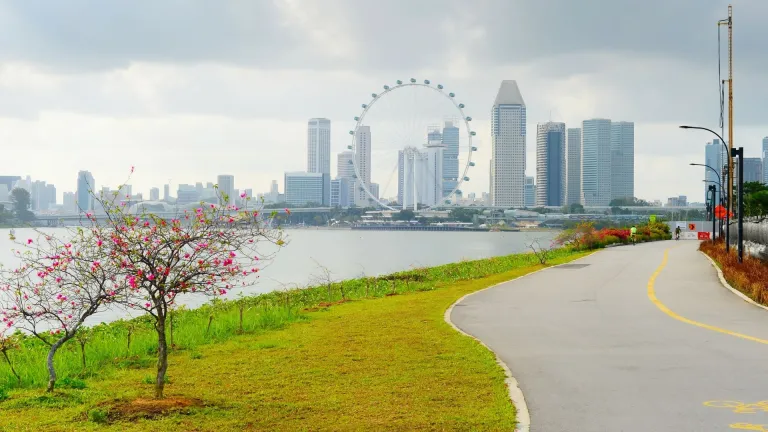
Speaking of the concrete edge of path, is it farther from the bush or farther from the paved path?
the bush

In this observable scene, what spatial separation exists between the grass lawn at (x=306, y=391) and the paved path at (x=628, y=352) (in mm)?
715

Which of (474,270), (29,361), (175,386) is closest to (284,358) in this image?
(175,386)

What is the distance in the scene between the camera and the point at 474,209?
16212 cm

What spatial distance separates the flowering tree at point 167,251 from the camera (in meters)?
8.87

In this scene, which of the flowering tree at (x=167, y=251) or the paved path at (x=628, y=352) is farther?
the flowering tree at (x=167, y=251)

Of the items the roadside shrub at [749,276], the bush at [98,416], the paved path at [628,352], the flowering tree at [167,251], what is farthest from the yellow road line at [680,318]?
the bush at [98,416]

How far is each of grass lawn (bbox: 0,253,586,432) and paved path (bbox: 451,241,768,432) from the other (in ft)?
2.35

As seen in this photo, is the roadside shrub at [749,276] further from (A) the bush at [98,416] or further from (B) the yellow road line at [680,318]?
(A) the bush at [98,416]

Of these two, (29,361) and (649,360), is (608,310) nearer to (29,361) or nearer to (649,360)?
(649,360)

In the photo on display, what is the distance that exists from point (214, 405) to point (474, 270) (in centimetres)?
2740

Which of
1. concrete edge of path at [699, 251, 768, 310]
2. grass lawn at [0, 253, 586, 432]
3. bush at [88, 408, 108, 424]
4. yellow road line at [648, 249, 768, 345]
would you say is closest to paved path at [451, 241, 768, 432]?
yellow road line at [648, 249, 768, 345]

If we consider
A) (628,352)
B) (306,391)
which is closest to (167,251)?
(306,391)

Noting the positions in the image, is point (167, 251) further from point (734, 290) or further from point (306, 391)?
point (734, 290)

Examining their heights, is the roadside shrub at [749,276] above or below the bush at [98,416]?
above
